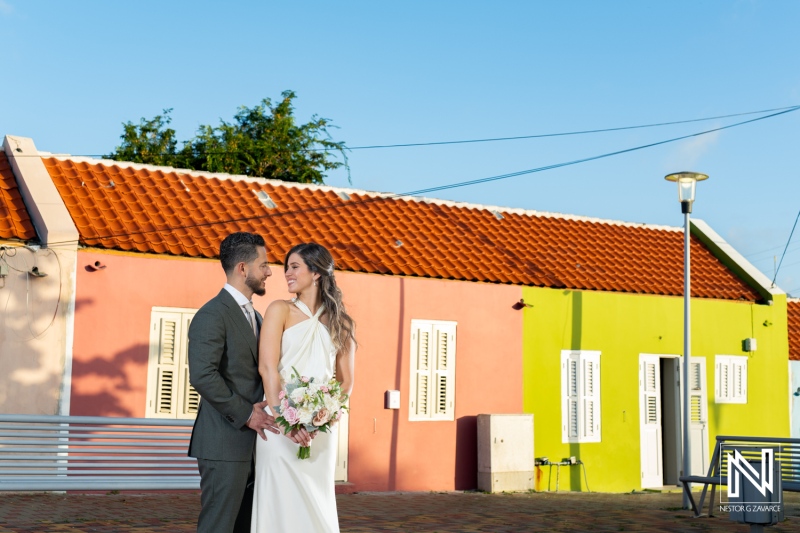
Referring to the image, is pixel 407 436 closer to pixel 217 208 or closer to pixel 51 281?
pixel 217 208

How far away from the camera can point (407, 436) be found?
14656 millimetres

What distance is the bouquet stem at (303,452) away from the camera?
185 inches

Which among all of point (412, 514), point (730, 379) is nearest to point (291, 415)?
point (412, 514)

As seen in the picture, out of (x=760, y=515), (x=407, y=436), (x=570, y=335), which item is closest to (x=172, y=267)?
(x=407, y=436)

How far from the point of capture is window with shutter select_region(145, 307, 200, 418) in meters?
12.8

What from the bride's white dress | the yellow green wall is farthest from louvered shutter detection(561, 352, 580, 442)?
the bride's white dress

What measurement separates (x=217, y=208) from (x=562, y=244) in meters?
6.57

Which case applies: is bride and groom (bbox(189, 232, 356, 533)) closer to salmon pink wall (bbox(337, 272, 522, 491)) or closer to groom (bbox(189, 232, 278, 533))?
groom (bbox(189, 232, 278, 533))

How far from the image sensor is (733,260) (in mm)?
19469

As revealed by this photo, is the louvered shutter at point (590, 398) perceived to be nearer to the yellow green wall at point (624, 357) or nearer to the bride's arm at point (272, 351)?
the yellow green wall at point (624, 357)

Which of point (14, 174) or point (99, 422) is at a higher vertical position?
point (14, 174)

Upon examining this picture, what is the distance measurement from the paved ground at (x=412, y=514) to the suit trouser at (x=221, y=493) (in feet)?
13.7

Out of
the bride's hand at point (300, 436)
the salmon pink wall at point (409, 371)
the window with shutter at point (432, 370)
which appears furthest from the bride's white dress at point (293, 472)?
the window with shutter at point (432, 370)

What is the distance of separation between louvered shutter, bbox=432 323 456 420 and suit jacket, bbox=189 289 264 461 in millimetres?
10318
